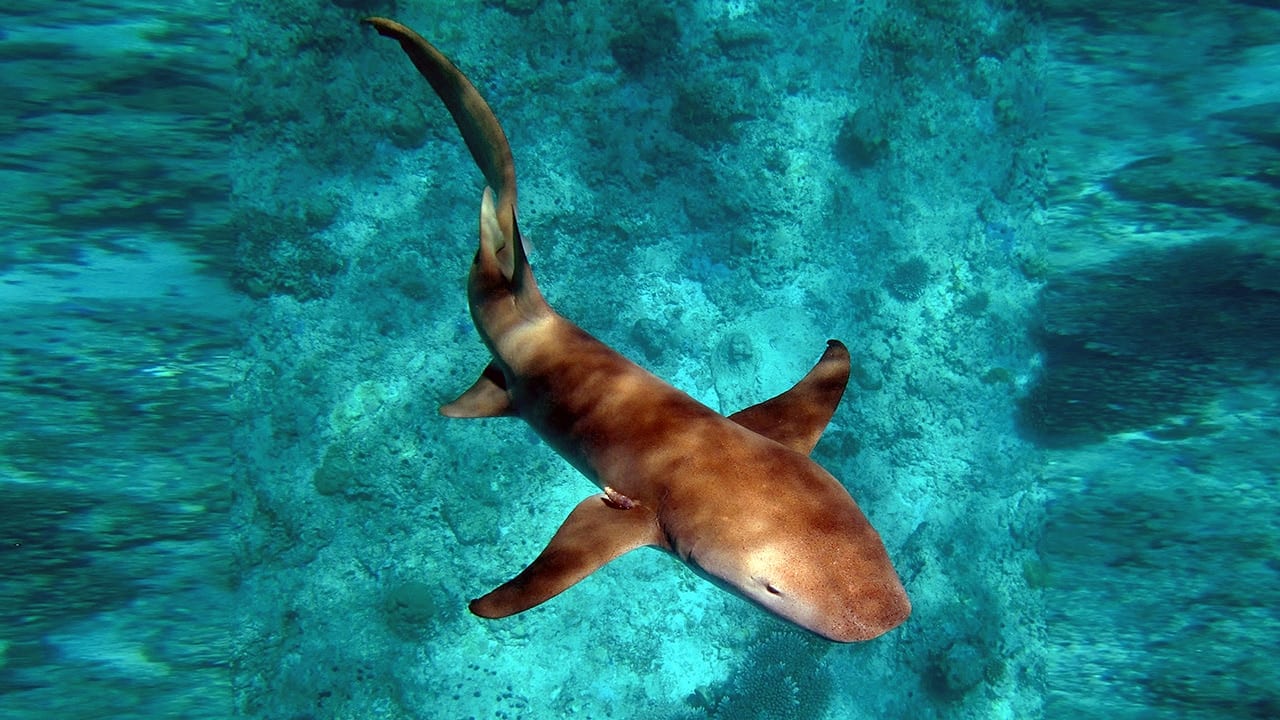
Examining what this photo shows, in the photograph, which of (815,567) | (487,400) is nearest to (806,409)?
(815,567)

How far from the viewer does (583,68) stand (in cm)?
960

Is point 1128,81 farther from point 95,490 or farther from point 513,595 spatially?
point 95,490

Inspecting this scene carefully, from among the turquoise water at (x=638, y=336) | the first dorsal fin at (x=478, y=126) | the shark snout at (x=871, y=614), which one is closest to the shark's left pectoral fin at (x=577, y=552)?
the shark snout at (x=871, y=614)

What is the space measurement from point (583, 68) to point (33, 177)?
700 cm

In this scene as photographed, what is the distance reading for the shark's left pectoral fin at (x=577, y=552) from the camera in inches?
93.9

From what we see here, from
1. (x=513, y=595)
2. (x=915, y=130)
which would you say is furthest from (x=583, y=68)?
(x=513, y=595)

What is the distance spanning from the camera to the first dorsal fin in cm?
270

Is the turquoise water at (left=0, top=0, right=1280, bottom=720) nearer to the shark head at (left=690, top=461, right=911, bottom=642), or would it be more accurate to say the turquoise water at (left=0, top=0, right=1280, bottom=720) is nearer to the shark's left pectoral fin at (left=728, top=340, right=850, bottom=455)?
the shark's left pectoral fin at (left=728, top=340, right=850, bottom=455)

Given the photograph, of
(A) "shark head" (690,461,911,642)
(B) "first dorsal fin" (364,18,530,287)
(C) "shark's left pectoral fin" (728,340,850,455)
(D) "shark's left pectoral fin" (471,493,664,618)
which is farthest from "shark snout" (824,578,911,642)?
(B) "first dorsal fin" (364,18,530,287)

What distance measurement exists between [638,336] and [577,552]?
658cm

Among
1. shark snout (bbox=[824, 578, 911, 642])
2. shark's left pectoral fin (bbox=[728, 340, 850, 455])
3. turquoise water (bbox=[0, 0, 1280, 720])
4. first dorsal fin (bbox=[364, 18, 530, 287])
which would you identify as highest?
first dorsal fin (bbox=[364, 18, 530, 287])

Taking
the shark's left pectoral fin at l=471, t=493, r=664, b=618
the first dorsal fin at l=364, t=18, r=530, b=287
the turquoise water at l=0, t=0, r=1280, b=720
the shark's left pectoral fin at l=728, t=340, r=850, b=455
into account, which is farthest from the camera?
the turquoise water at l=0, t=0, r=1280, b=720

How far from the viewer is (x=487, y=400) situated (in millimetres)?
3805

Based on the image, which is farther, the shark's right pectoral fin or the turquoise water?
the turquoise water
